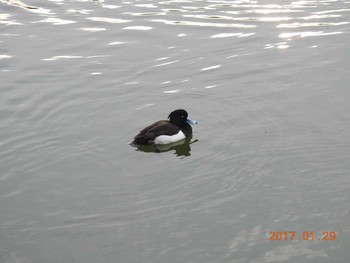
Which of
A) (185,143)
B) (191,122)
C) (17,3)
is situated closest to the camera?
(185,143)

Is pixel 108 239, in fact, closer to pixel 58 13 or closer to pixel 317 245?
pixel 317 245

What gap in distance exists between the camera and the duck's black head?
12.8 metres

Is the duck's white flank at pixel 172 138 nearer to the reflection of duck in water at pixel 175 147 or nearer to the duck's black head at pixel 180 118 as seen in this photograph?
the reflection of duck in water at pixel 175 147

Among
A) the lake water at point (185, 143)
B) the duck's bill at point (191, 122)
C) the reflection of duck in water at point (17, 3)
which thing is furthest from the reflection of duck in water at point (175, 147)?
the reflection of duck in water at point (17, 3)

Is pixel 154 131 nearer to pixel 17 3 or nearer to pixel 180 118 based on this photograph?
pixel 180 118

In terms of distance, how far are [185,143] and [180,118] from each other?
504 mm

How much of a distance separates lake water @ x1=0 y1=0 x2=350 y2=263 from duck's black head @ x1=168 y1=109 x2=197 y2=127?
318 mm

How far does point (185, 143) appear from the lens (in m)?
12.7

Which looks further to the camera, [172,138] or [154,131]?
[172,138]

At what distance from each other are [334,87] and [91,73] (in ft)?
18.5

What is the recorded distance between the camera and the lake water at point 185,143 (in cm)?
923

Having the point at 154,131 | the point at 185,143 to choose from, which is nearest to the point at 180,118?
the point at 185,143
